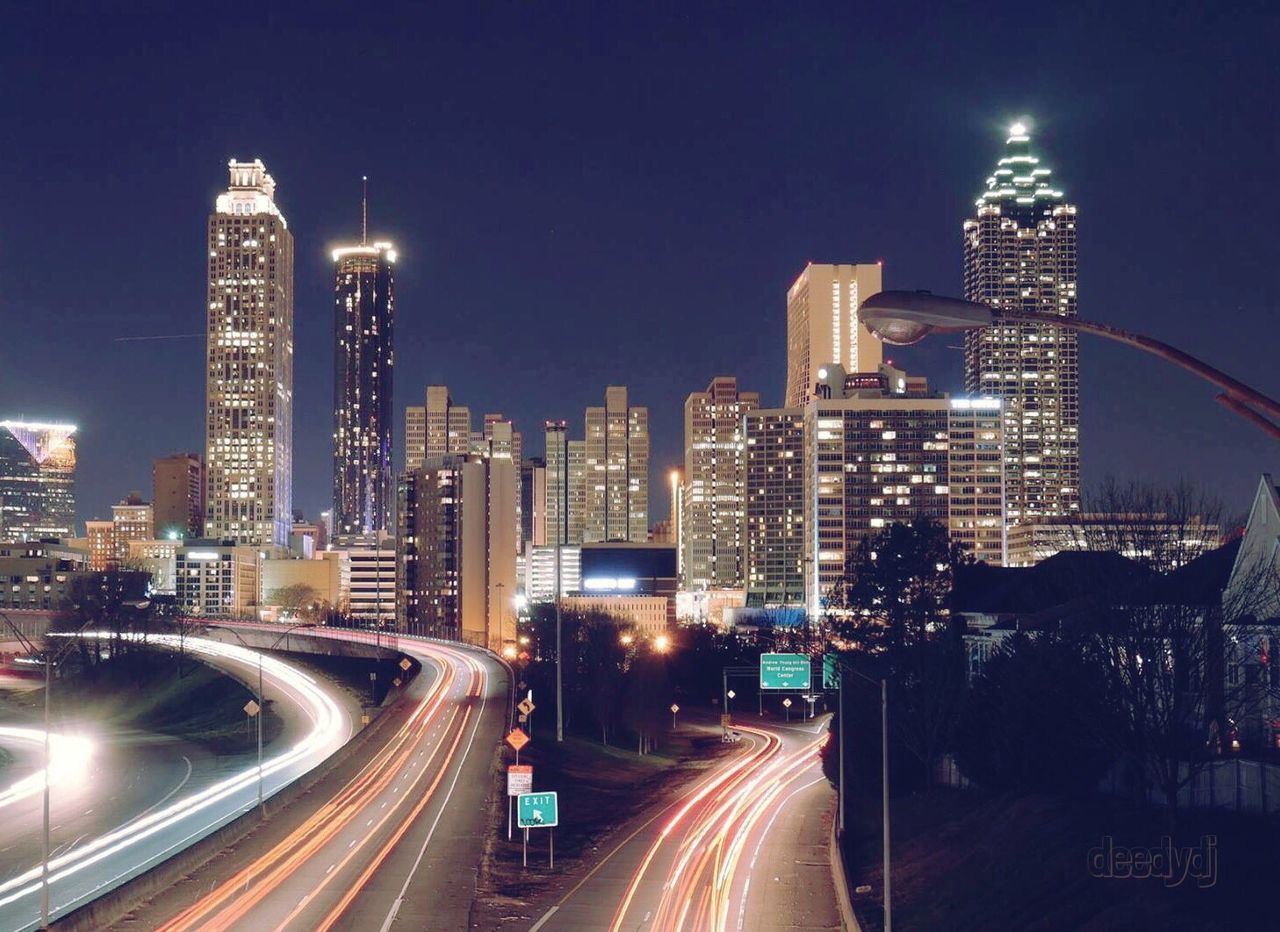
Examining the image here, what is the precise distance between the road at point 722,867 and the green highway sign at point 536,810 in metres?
2.57

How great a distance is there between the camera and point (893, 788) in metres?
65.9

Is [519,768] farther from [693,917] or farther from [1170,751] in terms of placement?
[1170,751]

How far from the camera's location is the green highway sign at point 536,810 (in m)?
51.7

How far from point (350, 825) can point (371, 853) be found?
6.90 meters

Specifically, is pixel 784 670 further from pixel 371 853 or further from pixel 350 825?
pixel 371 853

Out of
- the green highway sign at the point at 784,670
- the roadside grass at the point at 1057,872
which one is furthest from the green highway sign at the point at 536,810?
the green highway sign at the point at 784,670

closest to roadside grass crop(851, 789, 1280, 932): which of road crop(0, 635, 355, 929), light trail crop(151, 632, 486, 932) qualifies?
light trail crop(151, 632, 486, 932)

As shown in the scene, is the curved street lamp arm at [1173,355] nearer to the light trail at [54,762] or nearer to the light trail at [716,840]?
the light trail at [716,840]

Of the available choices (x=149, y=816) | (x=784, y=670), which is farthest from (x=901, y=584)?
(x=149, y=816)

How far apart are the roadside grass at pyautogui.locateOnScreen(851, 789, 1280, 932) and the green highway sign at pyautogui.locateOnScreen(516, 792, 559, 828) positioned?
10898 mm

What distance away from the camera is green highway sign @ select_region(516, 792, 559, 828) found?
51662mm

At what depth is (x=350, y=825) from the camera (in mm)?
59656

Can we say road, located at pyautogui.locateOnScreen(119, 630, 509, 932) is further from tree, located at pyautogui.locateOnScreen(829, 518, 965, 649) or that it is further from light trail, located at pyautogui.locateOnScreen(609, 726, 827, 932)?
tree, located at pyautogui.locateOnScreen(829, 518, 965, 649)

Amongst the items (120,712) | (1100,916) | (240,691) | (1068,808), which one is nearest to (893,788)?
(1068,808)
